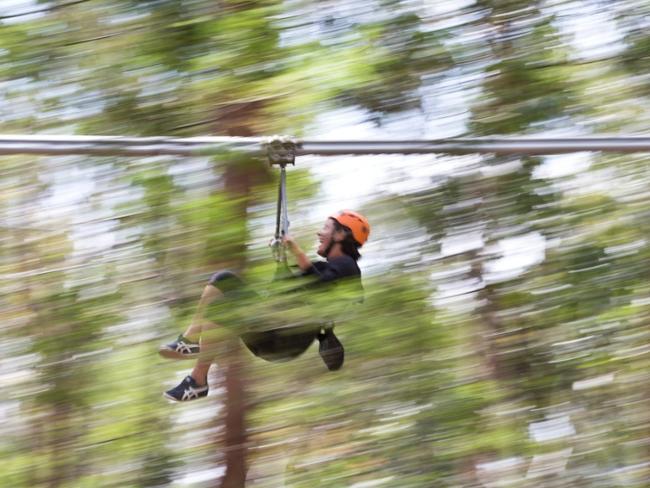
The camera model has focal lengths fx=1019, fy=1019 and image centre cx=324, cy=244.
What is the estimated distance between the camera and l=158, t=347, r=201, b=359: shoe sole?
131 inches

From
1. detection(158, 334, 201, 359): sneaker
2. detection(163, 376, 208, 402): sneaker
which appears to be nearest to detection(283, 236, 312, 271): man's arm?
detection(158, 334, 201, 359): sneaker

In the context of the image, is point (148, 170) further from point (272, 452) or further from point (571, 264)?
point (571, 264)

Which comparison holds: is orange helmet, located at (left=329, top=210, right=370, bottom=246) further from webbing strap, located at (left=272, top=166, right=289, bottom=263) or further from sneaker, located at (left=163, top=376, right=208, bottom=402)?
sneaker, located at (left=163, top=376, right=208, bottom=402)

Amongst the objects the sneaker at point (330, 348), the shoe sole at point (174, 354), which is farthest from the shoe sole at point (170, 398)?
the sneaker at point (330, 348)

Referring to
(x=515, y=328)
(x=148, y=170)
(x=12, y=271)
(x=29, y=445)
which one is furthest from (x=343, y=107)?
(x=29, y=445)

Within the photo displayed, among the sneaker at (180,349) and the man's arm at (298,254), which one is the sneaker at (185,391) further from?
the man's arm at (298,254)

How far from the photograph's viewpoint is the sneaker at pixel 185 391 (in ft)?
11.2

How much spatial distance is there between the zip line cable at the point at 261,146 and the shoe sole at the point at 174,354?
0.67 meters

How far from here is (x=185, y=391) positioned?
11.2ft

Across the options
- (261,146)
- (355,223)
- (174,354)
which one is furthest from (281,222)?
(174,354)

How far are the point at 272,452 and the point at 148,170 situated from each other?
3.46 feet

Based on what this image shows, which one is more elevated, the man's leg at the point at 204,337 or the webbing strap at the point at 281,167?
the webbing strap at the point at 281,167

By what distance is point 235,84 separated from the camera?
11.5 ft

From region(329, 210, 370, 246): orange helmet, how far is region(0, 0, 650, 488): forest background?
5.6 inches
